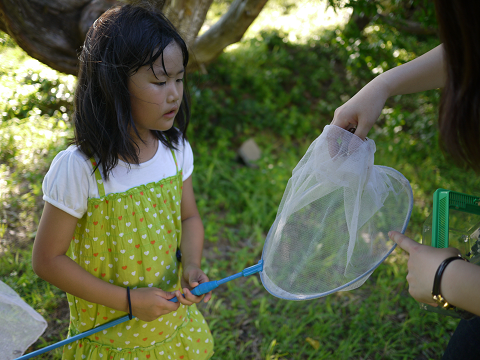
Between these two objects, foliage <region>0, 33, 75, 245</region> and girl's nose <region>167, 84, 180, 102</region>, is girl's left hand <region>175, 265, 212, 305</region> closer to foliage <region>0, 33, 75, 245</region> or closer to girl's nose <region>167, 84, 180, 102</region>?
girl's nose <region>167, 84, 180, 102</region>

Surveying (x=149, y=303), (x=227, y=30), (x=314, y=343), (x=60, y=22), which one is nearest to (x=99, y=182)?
(x=149, y=303)

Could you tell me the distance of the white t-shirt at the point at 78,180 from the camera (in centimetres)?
114

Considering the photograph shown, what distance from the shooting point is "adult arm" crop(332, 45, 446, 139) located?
1.20 meters

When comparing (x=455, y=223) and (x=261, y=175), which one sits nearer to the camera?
(x=455, y=223)

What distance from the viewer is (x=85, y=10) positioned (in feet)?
7.40

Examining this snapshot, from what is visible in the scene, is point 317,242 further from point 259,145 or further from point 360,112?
point 259,145

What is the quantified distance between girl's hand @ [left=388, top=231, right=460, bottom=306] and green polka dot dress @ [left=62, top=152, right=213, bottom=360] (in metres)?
0.85

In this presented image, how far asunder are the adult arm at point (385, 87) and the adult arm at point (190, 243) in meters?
0.70

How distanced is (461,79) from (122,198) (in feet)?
3.49

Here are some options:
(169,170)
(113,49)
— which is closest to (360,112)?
(169,170)

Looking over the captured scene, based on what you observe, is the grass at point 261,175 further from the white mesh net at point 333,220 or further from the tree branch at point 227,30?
the white mesh net at point 333,220

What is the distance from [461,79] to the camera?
3.03 ft

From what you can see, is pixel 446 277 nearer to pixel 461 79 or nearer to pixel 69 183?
pixel 461 79

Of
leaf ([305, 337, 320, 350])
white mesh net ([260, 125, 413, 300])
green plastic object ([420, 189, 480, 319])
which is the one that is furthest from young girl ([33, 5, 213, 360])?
leaf ([305, 337, 320, 350])
